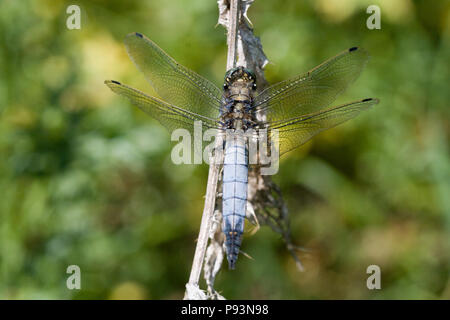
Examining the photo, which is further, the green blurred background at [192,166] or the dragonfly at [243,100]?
the green blurred background at [192,166]

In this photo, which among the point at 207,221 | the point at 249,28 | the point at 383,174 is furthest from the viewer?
the point at 383,174

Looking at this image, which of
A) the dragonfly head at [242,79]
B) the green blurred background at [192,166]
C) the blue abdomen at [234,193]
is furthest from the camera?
the green blurred background at [192,166]

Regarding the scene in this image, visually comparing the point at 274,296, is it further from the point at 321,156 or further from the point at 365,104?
the point at 365,104

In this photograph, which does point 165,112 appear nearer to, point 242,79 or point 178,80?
point 178,80

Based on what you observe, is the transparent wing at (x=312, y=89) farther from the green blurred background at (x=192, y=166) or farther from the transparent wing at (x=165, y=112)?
the green blurred background at (x=192, y=166)

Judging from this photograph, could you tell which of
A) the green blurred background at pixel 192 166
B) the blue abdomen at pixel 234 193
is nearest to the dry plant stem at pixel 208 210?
the blue abdomen at pixel 234 193

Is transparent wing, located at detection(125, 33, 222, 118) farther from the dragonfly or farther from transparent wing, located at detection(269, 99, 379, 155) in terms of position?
transparent wing, located at detection(269, 99, 379, 155)

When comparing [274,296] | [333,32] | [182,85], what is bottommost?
[274,296]

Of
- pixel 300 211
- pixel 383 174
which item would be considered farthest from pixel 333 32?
pixel 300 211
